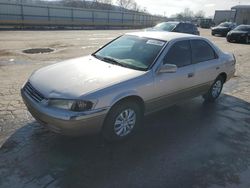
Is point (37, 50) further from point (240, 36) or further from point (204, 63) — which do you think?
point (240, 36)

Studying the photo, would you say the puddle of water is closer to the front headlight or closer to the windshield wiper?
the windshield wiper

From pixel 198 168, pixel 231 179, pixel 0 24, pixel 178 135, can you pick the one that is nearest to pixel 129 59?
pixel 178 135

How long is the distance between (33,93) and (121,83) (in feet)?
4.31

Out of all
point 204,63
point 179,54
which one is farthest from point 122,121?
point 204,63

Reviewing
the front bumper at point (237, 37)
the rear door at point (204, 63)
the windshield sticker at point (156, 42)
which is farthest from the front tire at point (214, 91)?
the front bumper at point (237, 37)

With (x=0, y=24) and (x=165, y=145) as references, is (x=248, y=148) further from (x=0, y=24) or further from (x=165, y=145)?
(x=0, y=24)

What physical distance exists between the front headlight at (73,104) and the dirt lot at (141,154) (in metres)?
0.71

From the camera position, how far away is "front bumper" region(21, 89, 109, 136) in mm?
3424

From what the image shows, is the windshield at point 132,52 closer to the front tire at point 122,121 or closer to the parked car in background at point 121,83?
the parked car in background at point 121,83

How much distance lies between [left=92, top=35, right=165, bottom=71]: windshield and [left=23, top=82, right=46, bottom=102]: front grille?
1401mm

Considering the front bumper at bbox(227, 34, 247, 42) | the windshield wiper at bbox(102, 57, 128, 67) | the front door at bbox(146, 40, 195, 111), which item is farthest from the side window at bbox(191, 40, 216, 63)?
the front bumper at bbox(227, 34, 247, 42)

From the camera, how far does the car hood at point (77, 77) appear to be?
3612 mm

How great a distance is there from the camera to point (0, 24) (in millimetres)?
23578

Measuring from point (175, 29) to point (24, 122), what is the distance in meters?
12.7
